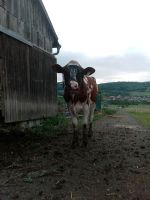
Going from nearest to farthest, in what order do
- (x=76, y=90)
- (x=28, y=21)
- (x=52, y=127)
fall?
(x=76, y=90) < (x=52, y=127) < (x=28, y=21)

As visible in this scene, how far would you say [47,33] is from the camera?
18953 mm

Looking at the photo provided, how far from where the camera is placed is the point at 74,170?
25.6 feet

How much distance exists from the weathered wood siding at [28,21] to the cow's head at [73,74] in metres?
3.81

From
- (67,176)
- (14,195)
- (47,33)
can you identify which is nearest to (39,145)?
(67,176)

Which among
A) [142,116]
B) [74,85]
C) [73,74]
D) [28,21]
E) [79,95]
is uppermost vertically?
[28,21]

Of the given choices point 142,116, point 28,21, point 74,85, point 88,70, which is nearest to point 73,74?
point 74,85

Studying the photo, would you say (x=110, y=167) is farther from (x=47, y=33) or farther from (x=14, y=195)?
(x=47, y=33)

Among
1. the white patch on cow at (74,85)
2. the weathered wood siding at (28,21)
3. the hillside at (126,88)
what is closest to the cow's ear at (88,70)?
the white patch on cow at (74,85)

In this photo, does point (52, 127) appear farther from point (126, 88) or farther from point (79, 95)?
point (126, 88)

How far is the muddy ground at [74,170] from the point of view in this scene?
20.7 feet

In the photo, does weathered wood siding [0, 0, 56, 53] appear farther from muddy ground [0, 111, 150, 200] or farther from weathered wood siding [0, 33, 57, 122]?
muddy ground [0, 111, 150, 200]

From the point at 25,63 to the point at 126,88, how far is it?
209 ft

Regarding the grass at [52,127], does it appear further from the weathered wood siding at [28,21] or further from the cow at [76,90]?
the cow at [76,90]

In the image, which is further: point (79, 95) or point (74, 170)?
point (79, 95)
